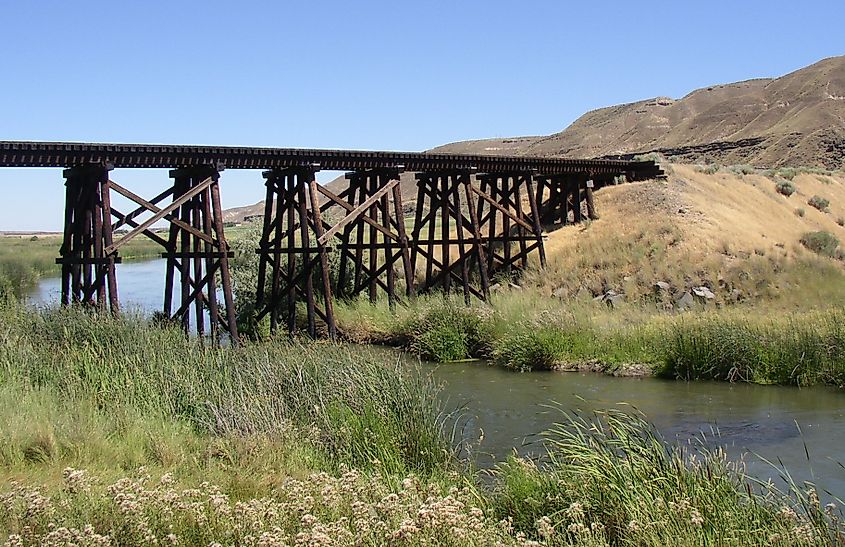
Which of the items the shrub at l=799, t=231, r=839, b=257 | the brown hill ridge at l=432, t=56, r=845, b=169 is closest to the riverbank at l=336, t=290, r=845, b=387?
the shrub at l=799, t=231, r=839, b=257

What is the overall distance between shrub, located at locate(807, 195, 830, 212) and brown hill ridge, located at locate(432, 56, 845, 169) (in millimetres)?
29399

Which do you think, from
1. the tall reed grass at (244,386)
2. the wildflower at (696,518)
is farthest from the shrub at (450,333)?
the wildflower at (696,518)

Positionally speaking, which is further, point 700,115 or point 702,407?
point 700,115

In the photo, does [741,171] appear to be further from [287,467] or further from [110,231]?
[287,467]

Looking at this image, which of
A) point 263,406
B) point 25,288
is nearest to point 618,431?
point 263,406

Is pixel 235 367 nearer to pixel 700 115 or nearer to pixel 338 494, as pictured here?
pixel 338 494

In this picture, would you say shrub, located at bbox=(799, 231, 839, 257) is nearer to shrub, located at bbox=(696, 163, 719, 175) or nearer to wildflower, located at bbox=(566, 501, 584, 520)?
shrub, located at bbox=(696, 163, 719, 175)

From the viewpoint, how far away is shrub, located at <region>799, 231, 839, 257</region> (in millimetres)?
26188

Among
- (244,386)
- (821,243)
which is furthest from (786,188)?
(244,386)

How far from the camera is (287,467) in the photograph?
7.39m

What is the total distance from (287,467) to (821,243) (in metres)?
23.0

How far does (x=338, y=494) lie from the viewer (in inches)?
224

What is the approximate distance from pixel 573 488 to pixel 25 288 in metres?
32.7

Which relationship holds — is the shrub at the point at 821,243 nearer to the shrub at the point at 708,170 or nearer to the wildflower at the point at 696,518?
the shrub at the point at 708,170
